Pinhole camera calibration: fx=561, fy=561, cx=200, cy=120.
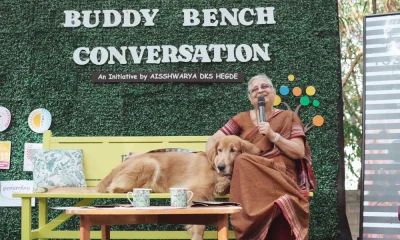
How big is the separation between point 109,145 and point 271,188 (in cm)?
144

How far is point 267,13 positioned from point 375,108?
1.17 m

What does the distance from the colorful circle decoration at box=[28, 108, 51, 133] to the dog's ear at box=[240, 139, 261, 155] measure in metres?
1.73

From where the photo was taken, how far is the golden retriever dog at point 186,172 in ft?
11.3

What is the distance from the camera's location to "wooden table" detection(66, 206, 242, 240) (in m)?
2.16

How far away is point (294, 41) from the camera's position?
4398 mm

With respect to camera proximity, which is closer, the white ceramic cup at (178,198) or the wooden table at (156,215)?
the wooden table at (156,215)

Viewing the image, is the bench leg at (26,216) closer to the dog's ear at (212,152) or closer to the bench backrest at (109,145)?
the bench backrest at (109,145)

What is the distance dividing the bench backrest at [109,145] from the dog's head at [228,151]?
584 mm

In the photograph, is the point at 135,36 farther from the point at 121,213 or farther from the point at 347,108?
the point at 347,108

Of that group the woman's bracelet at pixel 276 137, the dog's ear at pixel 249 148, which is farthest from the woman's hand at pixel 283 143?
the dog's ear at pixel 249 148

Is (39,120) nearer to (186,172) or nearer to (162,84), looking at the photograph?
(162,84)

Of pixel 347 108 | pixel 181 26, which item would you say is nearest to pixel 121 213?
pixel 181 26

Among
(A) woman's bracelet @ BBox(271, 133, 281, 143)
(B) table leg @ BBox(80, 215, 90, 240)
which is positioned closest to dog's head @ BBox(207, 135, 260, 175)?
(A) woman's bracelet @ BBox(271, 133, 281, 143)

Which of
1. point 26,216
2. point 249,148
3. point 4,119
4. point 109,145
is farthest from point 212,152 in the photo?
point 4,119
